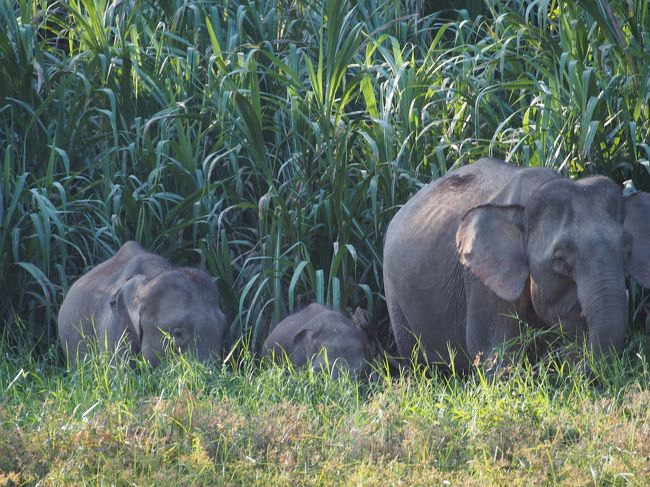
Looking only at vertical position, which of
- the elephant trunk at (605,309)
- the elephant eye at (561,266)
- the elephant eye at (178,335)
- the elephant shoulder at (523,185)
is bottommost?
the elephant eye at (178,335)

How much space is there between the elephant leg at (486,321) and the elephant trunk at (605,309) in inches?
21.2

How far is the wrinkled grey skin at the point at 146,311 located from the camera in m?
7.14

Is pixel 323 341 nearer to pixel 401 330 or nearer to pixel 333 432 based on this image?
pixel 401 330

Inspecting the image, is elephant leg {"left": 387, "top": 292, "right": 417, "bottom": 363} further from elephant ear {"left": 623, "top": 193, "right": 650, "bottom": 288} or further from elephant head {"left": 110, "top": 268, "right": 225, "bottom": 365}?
elephant ear {"left": 623, "top": 193, "right": 650, "bottom": 288}

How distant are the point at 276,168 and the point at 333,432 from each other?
11.9 feet

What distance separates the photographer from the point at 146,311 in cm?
720

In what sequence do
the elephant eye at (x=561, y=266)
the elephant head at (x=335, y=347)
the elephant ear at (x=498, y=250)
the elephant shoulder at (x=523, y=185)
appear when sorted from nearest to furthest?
the elephant eye at (x=561, y=266), the elephant ear at (x=498, y=250), the elephant shoulder at (x=523, y=185), the elephant head at (x=335, y=347)

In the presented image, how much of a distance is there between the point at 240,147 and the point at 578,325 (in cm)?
293

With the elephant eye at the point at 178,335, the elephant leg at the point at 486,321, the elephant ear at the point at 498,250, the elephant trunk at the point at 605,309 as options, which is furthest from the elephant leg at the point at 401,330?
the elephant trunk at the point at 605,309

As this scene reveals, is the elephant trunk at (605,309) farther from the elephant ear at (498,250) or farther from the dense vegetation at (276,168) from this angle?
the elephant ear at (498,250)

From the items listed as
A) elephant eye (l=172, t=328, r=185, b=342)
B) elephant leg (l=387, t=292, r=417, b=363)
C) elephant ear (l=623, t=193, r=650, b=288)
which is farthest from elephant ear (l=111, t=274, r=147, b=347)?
elephant ear (l=623, t=193, r=650, b=288)

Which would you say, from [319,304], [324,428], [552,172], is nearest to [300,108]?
[319,304]

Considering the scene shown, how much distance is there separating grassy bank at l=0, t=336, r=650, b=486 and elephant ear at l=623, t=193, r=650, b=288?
0.40 metres

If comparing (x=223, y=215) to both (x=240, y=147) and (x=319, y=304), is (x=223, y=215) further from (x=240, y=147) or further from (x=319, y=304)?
(x=319, y=304)
